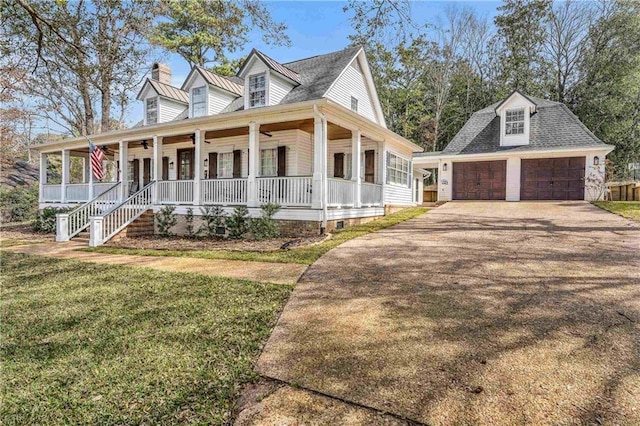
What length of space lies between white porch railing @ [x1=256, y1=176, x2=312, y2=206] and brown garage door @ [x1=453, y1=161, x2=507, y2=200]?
11169 mm

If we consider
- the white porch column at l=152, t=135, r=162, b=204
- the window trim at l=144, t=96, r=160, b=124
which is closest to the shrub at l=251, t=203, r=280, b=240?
the white porch column at l=152, t=135, r=162, b=204

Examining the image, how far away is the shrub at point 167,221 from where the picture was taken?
1217 cm

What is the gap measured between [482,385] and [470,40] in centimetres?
3398

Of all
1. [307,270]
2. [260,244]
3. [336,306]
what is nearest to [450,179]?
[260,244]

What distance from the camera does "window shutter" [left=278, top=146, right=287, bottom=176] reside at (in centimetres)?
1327

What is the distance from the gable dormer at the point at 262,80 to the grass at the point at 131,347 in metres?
8.59

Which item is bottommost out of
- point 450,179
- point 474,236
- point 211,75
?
point 474,236

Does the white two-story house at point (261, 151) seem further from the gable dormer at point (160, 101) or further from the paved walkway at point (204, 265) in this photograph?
the paved walkway at point (204, 265)

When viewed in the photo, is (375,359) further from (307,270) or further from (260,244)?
(260,244)

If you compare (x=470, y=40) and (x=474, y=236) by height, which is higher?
(x=470, y=40)

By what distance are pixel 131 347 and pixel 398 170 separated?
1388cm

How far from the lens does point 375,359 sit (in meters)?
2.95

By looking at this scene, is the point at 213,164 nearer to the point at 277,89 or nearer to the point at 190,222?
the point at 190,222

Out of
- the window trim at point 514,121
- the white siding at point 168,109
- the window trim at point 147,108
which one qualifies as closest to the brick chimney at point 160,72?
the window trim at point 147,108
